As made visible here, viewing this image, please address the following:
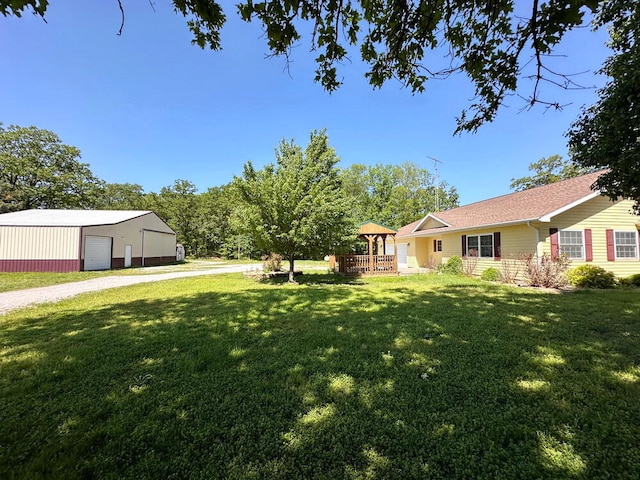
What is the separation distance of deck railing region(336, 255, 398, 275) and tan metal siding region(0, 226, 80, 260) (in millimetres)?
15808

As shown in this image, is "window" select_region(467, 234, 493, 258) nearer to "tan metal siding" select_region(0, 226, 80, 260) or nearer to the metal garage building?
the metal garage building

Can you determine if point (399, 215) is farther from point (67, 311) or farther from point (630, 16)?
point (67, 311)

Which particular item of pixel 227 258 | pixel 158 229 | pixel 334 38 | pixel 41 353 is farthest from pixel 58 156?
pixel 334 38

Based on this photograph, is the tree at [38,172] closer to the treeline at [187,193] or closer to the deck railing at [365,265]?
Answer: the treeline at [187,193]

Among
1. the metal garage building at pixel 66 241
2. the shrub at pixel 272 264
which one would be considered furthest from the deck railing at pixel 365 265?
the metal garage building at pixel 66 241

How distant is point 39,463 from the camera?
1908mm

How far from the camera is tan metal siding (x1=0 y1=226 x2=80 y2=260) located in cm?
1638

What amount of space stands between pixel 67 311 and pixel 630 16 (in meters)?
12.9

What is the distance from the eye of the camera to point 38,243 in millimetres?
16438

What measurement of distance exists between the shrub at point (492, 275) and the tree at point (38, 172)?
4047 cm

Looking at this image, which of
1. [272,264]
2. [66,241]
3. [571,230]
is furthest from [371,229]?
[66,241]

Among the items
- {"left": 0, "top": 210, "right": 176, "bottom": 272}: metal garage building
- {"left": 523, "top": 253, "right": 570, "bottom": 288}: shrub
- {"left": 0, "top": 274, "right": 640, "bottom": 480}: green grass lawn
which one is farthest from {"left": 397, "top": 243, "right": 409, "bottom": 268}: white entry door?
{"left": 0, "top": 210, "right": 176, "bottom": 272}: metal garage building

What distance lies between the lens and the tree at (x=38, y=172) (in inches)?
1149

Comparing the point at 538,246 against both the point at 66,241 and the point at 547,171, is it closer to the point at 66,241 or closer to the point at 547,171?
the point at 66,241
